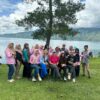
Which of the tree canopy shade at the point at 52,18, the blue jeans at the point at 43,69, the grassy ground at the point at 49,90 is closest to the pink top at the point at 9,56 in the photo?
the grassy ground at the point at 49,90

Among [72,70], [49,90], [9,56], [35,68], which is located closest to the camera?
[49,90]

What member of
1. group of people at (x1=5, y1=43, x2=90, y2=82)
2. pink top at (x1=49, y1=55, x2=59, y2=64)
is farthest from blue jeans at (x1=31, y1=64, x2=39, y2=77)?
pink top at (x1=49, y1=55, x2=59, y2=64)

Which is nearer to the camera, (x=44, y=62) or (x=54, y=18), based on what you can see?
(x=44, y=62)

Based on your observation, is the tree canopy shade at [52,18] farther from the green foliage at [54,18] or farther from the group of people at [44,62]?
the group of people at [44,62]

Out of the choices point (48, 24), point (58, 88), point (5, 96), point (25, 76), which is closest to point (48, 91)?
point (58, 88)

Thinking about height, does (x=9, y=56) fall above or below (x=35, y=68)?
above

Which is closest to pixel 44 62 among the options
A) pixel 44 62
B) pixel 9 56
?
pixel 44 62

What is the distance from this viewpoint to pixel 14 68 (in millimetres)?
15742

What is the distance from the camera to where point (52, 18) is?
31250 millimetres

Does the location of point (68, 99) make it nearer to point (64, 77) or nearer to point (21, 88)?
point (21, 88)

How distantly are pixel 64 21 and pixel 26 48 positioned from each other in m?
15.2

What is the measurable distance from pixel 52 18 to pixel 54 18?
12.2 inches

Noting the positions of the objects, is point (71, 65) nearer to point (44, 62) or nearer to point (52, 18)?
point (44, 62)

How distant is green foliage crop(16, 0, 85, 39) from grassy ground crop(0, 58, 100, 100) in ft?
49.1
